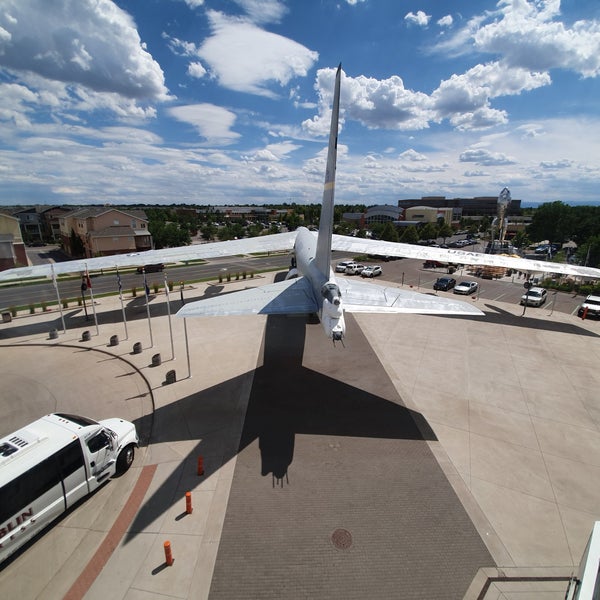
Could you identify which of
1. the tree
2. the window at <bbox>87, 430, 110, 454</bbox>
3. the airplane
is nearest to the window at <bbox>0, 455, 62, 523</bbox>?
the window at <bbox>87, 430, 110, 454</bbox>

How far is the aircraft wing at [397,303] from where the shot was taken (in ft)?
46.8

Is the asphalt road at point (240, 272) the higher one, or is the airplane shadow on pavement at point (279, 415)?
the airplane shadow on pavement at point (279, 415)

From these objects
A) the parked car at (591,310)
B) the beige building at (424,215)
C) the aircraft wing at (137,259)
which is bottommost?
the parked car at (591,310)

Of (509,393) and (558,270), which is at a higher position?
(558,270)

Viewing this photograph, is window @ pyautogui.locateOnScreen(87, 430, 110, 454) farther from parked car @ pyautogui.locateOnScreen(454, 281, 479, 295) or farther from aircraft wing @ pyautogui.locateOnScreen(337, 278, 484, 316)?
parked car @ pyautogui.locateOnScreen(454, 281, 479, 295)

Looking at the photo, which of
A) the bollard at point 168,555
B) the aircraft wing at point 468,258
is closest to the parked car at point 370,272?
the aircraft wing at point 468,258

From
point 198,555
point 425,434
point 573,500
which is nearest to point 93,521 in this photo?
point 198,555

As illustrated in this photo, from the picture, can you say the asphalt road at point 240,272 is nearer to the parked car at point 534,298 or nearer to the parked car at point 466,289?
the parked car at point 534,298

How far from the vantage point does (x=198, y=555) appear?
29.2 feet

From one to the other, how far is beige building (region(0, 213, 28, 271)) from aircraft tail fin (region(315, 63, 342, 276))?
5815 centimetres

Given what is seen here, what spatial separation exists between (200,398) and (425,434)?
1084 cm

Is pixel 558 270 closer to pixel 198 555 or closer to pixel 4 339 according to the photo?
pixel 198 555

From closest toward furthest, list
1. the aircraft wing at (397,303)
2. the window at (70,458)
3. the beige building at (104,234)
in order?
the window at (70,458), the aircraft wing at (397,303), the beige building at (104,234)

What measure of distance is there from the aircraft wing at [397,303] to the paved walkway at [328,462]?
16.3 ft
